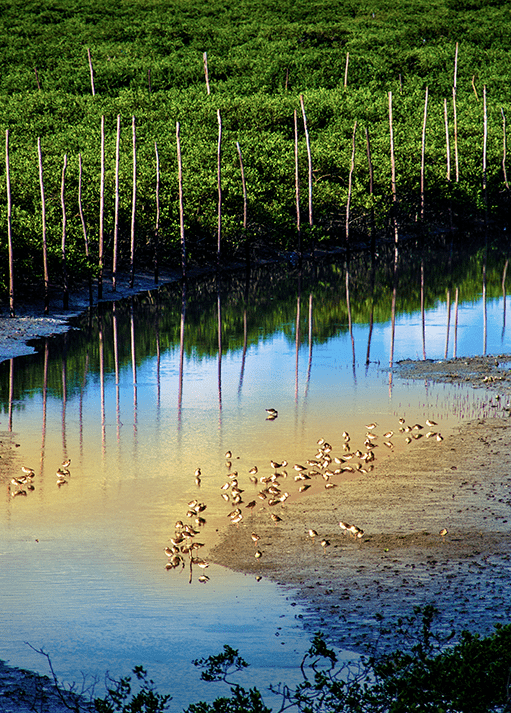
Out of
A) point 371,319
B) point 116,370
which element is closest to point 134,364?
point 116,370

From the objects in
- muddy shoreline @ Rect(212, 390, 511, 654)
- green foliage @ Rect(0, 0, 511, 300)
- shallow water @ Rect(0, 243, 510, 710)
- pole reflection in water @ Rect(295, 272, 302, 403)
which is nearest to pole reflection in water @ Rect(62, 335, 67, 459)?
shallow water @ Rect(0, 243, 510, 710)

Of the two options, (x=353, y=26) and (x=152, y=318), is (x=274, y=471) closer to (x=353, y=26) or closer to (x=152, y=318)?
(x=152, y=318)

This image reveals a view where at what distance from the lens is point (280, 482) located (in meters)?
15.1

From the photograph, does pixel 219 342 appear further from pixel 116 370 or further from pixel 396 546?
pixel 396 546

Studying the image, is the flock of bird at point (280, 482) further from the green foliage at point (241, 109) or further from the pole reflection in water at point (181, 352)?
the green foliage at point (241, 109)

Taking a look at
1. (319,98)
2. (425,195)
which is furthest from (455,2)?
(425,195)

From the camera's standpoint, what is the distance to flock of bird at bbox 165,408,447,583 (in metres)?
12.2

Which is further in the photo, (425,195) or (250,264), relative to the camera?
(425,195)

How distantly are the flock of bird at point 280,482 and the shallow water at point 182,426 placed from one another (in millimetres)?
176

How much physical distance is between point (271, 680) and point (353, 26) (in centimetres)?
11261

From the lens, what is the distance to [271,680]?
8781mm

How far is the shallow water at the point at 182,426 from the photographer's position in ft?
32.6

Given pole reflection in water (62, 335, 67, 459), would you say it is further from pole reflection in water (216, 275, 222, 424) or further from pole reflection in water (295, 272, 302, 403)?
pole reflection in water (295, 272, 302, 403)

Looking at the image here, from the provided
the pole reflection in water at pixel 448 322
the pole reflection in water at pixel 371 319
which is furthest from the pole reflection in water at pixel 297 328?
the pole reflection in water at pixel 448 322
